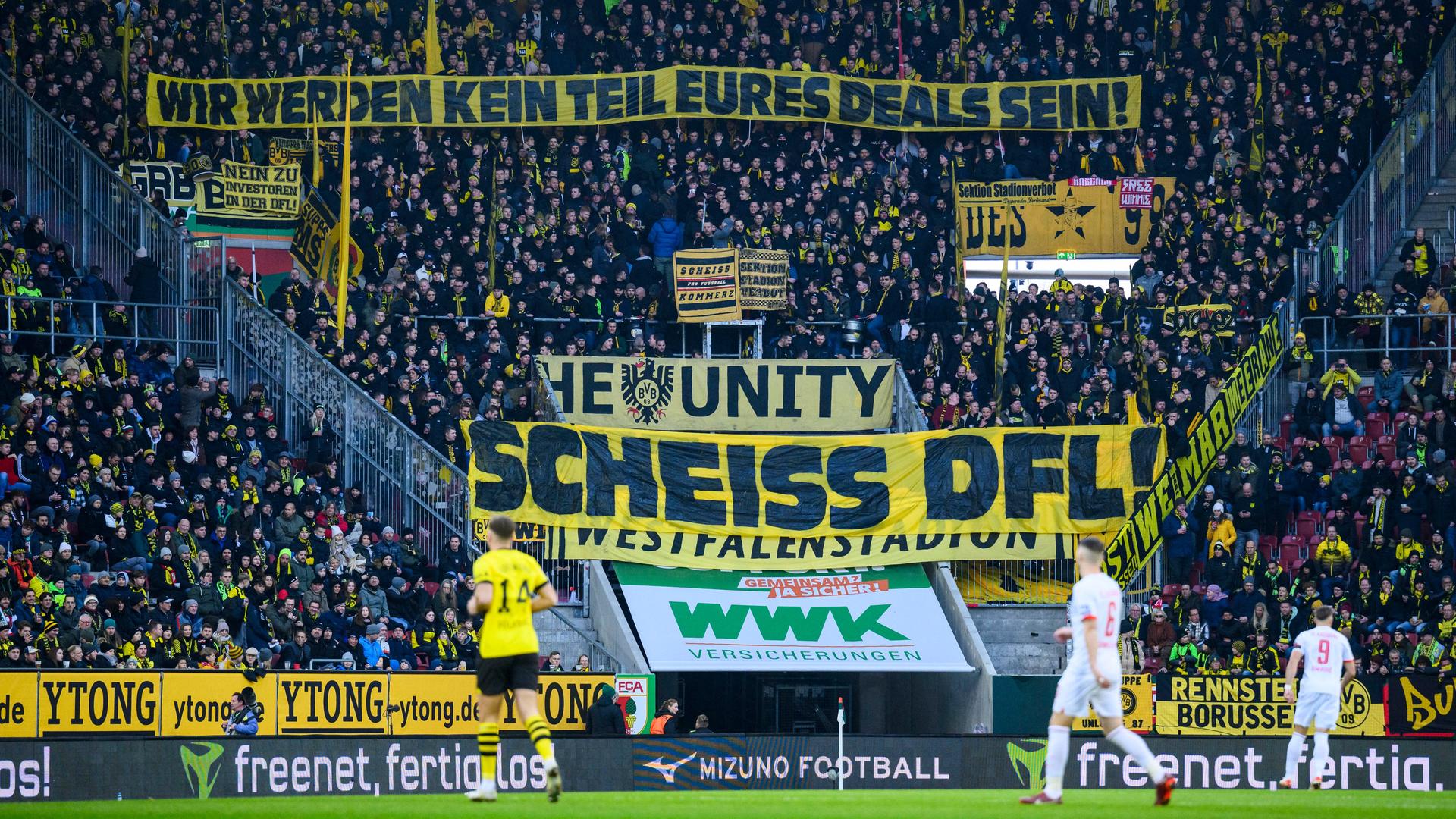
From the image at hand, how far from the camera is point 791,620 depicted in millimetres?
29438

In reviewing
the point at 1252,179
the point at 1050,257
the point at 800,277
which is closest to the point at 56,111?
the point at 800,277

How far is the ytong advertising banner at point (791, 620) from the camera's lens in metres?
28.7

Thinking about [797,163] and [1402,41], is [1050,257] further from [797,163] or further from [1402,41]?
[1402,41]

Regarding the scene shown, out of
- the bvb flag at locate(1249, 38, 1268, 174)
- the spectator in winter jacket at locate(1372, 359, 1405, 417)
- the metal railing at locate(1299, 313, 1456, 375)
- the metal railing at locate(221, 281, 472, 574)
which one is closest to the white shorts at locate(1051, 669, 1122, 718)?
the metal railing at locate(221, 281, 472, 574)

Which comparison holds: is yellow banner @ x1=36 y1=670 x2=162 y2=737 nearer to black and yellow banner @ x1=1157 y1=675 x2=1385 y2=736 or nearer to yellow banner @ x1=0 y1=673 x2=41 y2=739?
yellow banner @ x1=0 y1=673 x2=41 y2=739

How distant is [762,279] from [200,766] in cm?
1480

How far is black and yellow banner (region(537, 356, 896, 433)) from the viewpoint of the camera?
31891mm

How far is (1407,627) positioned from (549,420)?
12611 millimetres

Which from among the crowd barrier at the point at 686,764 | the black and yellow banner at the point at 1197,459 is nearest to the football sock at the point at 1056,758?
the crowd barrier at the point at 686,764

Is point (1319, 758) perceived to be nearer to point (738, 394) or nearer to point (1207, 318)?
point (738, 394)

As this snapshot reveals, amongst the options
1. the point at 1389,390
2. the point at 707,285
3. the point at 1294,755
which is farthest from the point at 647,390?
the point at 1294,755

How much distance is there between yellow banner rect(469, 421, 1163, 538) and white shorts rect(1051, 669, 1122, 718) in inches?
635

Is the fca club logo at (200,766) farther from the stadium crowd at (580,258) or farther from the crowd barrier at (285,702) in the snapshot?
the stadium crowd at (580,258)

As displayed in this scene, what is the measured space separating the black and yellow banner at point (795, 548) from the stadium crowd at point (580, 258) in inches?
A: 82.8
